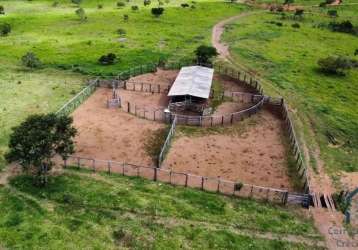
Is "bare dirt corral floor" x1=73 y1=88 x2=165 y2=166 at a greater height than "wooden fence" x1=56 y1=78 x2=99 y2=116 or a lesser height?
lesser

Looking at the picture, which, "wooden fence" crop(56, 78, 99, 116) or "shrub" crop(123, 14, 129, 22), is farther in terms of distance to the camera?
"shrub" crop(123, 14, 129, 22)

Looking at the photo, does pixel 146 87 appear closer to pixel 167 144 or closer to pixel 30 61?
pixel 167 144

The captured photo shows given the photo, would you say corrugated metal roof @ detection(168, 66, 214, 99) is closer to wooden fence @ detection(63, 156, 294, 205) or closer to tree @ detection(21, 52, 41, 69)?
wooden fence @ detection(63, 156, 294, 205)

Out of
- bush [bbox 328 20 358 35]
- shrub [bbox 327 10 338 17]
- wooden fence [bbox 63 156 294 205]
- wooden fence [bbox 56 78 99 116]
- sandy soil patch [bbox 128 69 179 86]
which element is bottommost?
wooden fence [bbox 63 156 294 205]

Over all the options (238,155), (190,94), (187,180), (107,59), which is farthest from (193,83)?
(187,180)

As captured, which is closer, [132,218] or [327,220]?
[132,218]

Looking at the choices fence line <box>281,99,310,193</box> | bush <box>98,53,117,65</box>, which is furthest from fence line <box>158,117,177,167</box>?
bush <box>98,53,117,65</box>

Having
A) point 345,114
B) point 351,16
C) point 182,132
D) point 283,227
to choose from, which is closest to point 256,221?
point 283,227

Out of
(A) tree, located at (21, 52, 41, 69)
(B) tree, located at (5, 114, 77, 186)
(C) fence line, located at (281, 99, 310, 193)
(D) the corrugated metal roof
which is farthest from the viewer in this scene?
(A) tree, located at (21, 52, 41, 69)
